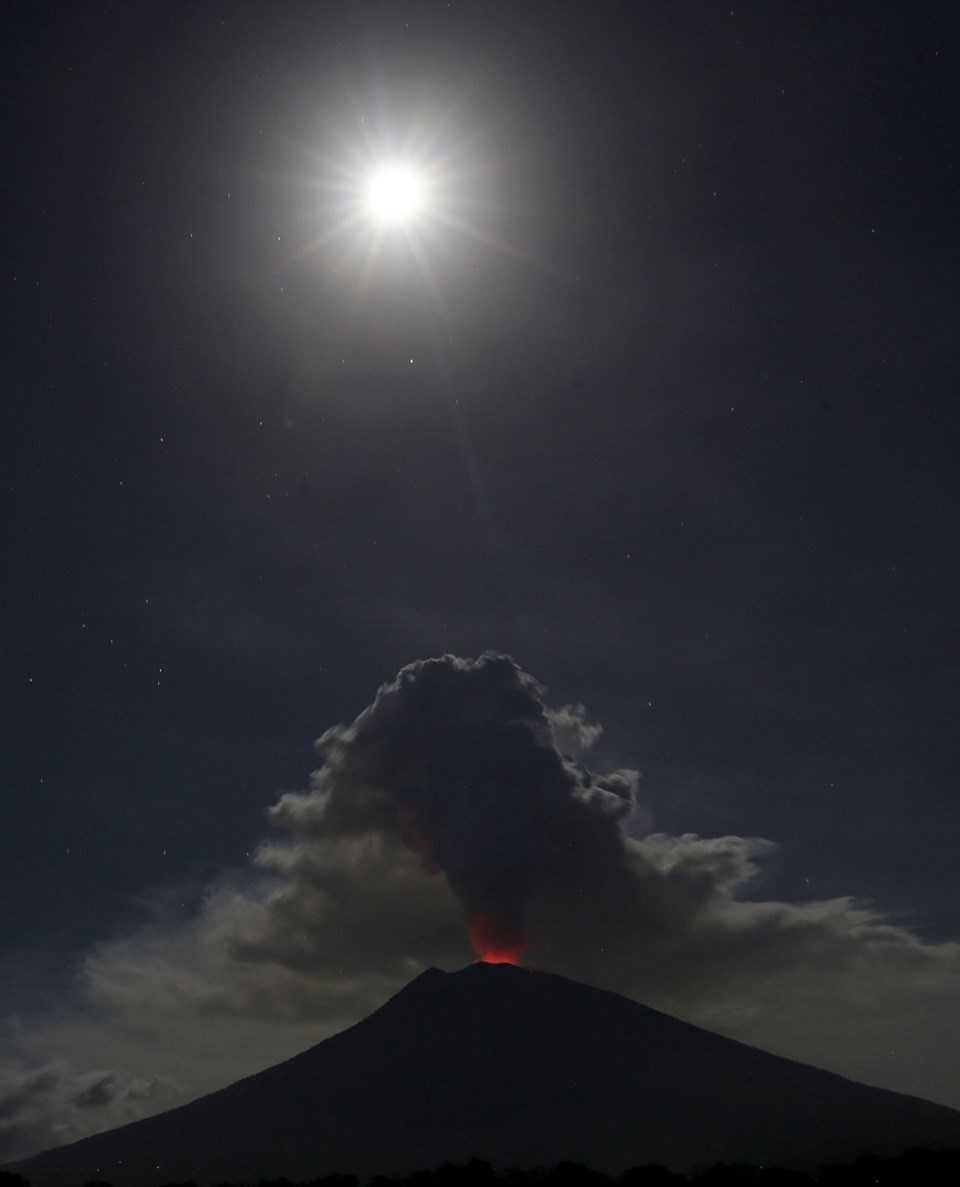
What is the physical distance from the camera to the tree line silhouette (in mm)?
123062

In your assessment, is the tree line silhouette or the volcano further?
the volcano

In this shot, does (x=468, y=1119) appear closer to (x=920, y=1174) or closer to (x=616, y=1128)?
(x=616, y=1128)

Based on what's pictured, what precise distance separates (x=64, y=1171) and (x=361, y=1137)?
44.8 metres

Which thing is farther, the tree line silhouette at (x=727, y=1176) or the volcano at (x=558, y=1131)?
the volcano at (x=558, y=1131)

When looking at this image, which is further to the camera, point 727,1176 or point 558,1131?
point 558,1131

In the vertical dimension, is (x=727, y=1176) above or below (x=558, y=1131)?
below

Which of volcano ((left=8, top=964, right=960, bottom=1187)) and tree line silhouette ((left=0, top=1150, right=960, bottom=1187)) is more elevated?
volcano ((left=8, top=964, right=960, bottom=1187))

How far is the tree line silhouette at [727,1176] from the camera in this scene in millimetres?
123062

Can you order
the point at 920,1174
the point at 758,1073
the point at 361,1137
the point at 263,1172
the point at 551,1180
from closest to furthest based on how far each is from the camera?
the point at 920,1174, the point at 551,1180, the point at 263,1172, the point at 361,1137, the point at 758,1073

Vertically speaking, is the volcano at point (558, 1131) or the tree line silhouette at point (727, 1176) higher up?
the volcano at point (558, 1131)

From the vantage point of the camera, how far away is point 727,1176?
13100 centimetres

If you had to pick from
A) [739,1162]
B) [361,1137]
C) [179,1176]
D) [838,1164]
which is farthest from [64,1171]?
[838,1164]

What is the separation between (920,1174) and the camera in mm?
122500

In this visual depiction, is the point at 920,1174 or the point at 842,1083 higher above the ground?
the point at 842,1083
